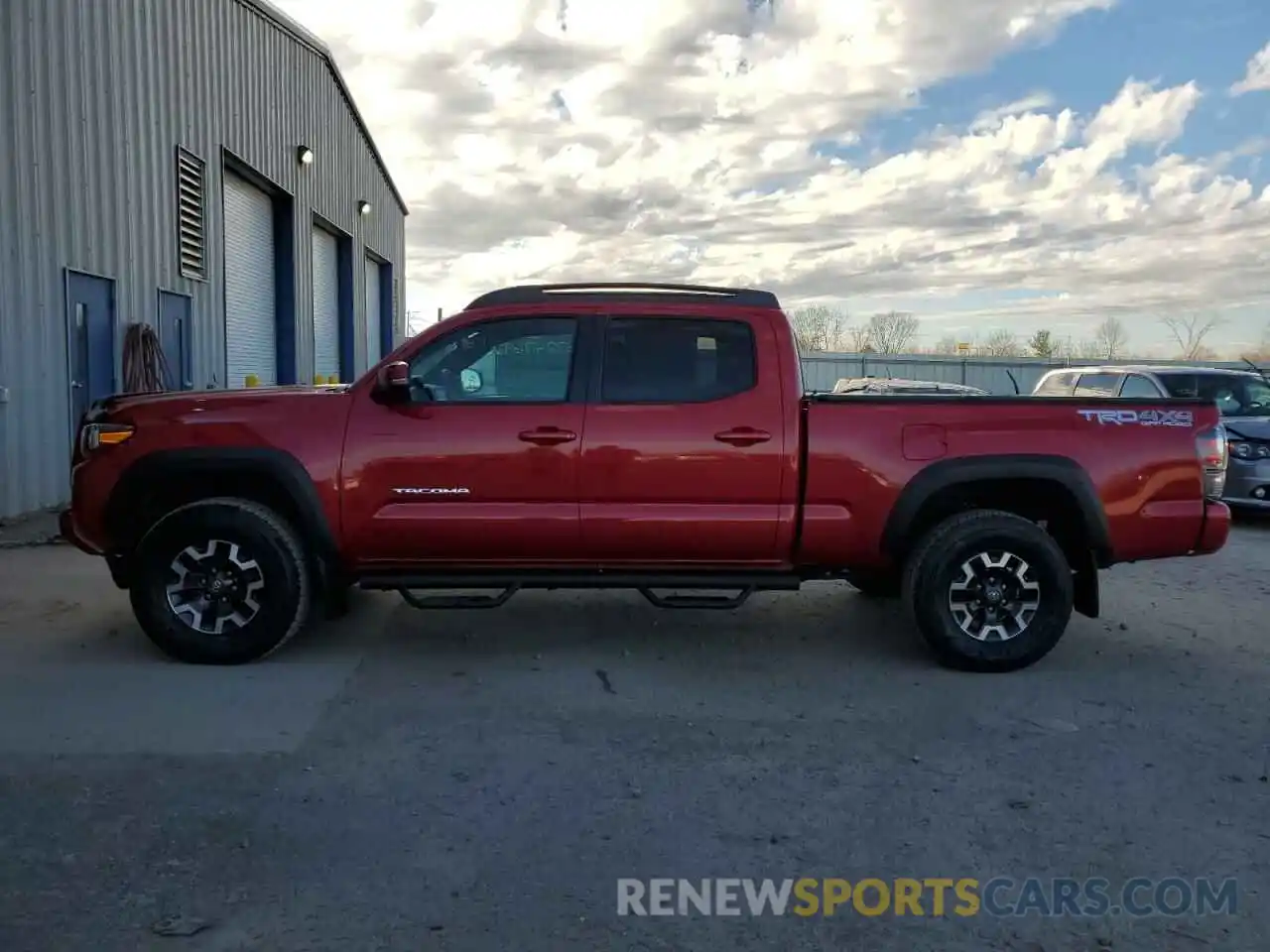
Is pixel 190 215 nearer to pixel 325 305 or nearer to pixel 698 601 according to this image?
pixel 325 305

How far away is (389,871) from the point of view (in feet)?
11.5

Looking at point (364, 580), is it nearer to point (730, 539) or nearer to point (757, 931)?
point (730, 539)

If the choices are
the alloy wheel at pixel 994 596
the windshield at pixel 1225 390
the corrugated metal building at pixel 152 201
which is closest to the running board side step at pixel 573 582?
the alloy wheel at pixel 994 596

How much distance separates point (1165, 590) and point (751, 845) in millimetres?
5692

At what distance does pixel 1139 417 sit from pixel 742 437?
2.11 meters

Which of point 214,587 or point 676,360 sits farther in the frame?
point 676,360

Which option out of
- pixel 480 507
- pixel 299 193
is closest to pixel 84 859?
pixel 480 507

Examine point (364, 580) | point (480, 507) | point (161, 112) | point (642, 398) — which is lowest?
point (364, 580)

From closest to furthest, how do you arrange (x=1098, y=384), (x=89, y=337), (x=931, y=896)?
(x=931, y=896), (x=89, y=337), (x=1098, y=384)

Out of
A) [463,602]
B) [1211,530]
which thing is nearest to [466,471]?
[463,602]

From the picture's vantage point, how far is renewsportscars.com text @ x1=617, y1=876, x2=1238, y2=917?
3.31 m

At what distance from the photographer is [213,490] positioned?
19.5ft

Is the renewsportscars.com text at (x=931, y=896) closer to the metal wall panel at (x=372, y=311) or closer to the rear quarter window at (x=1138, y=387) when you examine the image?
the rear quarter window at (x=1138, y=387)

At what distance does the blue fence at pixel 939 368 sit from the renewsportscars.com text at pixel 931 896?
82.2 feet
